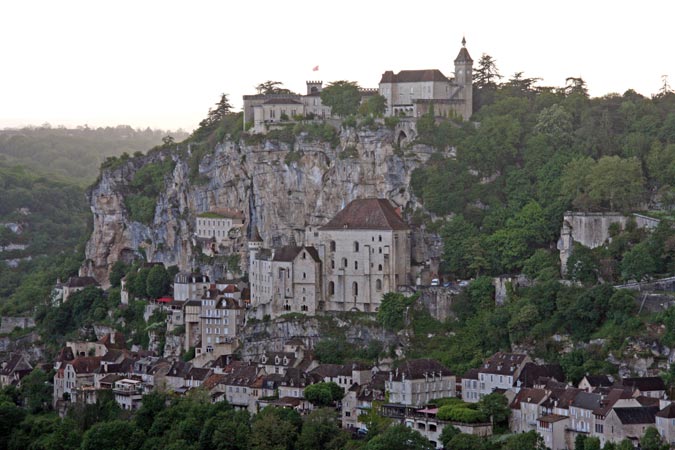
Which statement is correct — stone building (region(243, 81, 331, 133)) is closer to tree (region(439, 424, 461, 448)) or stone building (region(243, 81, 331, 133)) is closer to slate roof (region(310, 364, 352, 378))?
slate roof (region(310, 364, 352, 378))

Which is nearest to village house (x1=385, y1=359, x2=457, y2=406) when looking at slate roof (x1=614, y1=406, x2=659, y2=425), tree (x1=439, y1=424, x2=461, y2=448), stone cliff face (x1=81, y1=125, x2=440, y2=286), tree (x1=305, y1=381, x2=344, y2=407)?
tree (x1=305, y1=381, x2=344, y2=407)

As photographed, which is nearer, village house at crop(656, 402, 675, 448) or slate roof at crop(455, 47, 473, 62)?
village house at crop(656, 402, 675, 448)

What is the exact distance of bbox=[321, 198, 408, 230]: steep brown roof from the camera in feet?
304

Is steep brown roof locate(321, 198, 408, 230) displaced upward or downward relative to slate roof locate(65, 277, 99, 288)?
upward

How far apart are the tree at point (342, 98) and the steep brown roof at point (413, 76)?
2149 millimetres

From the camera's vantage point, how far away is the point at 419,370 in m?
80.6

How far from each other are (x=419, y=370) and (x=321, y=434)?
601cm

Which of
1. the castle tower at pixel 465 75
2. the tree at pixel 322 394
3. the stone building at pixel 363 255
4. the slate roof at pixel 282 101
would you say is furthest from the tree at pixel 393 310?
the slate roof at pixel 282 101

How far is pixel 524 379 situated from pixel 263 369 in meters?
16.8

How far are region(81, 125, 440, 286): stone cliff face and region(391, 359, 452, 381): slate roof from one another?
14379 mm

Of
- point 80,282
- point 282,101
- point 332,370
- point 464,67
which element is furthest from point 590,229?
point 80,282

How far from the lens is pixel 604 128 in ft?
321

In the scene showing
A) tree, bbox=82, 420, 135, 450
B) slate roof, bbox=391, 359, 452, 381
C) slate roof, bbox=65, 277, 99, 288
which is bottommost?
tree, bbox=82, 420, 135, 450

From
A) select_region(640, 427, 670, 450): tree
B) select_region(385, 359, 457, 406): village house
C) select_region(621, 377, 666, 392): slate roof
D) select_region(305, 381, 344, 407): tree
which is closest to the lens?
select_region(640, 427, 670, 450): tree
